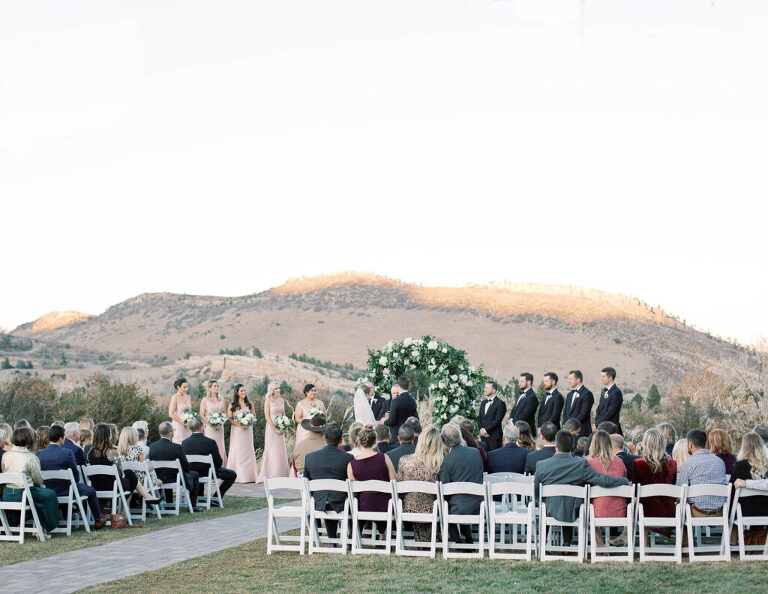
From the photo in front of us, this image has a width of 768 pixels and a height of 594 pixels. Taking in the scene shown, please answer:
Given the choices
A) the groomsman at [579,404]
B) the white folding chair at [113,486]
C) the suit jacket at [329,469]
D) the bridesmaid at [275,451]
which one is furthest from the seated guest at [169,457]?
the groomsman at [579,404]

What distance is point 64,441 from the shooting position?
11258 mm

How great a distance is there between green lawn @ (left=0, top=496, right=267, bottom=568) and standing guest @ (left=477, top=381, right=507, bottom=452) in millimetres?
3651

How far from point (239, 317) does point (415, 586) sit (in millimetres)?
70453

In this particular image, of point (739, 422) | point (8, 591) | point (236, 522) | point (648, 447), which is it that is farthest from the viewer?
point (739, 422)

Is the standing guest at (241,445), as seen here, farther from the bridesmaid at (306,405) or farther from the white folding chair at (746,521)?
the white folding chair at (746,521)

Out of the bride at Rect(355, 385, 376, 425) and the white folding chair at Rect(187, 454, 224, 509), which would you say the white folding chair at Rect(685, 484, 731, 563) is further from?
the white folding chair at Rect(187, 454, 224, 509)

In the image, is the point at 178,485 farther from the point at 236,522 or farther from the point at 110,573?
the point at 110,573

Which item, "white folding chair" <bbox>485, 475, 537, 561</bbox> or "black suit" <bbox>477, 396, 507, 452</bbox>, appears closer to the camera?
"white folding chair" <bbox>485, 475, 537, 561</bbox>

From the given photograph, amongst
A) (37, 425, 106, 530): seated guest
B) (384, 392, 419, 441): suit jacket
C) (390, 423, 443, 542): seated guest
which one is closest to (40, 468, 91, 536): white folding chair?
(37, 425, 106, 530): seated guest

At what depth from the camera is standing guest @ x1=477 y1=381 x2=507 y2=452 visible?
14061mm

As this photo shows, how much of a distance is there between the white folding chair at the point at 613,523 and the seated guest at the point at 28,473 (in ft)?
19.1

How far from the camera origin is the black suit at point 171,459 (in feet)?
40.9

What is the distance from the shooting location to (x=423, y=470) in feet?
30.5

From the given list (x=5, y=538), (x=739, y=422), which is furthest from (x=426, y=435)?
(x=739, y=422)
